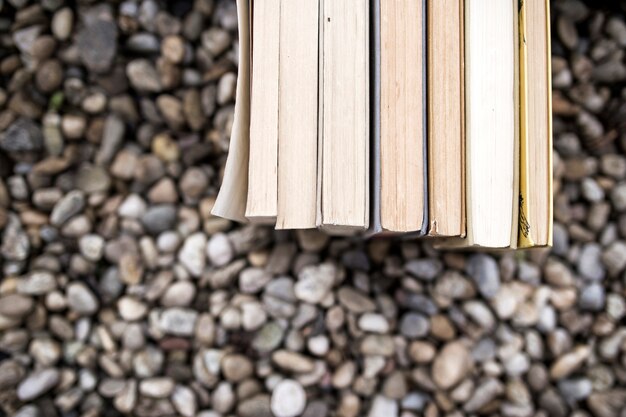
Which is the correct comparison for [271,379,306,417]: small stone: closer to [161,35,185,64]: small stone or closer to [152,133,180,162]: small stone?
[152,133,180,162]: small stone

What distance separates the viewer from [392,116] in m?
0.49

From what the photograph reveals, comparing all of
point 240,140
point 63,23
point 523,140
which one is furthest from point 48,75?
point 523,140

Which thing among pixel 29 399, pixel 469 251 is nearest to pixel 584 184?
pixel 469 251

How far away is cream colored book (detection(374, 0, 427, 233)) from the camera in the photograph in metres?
0.49

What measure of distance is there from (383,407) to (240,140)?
16.8 inches

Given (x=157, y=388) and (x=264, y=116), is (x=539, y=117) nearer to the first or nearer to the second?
(x=264, y=116)

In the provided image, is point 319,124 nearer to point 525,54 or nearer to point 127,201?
point 525,54

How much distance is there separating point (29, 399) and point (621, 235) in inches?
33.4

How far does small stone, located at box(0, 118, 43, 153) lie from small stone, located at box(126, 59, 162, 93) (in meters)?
0.15

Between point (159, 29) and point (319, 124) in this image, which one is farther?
point (159, 29)

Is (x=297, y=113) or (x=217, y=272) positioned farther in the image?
(x=217, y=272)

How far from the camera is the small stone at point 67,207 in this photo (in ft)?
2.47

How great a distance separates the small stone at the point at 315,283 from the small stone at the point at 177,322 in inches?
5.9

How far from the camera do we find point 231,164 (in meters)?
0.51
